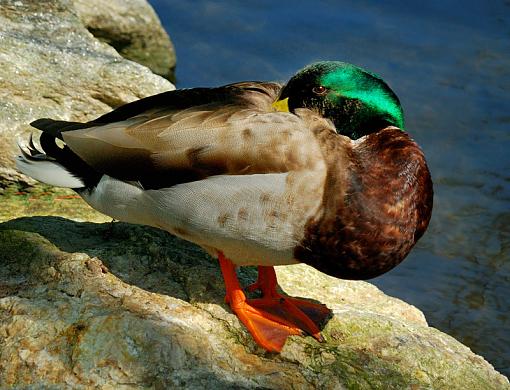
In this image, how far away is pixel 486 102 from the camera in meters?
7.28

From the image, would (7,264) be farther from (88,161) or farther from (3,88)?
(3,88)

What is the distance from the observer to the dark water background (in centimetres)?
555

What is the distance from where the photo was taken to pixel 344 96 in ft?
11.5

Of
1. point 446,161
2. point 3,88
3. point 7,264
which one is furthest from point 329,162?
point 446,161

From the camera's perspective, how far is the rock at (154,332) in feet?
10.0

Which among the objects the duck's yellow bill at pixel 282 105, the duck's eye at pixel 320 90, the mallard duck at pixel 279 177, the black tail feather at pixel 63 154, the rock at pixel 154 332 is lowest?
the rock at pixel 154 332

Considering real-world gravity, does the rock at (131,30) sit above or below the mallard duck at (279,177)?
below

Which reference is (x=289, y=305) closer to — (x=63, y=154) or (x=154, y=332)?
(x=154, y=332)

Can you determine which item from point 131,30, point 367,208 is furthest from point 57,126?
point 131,30

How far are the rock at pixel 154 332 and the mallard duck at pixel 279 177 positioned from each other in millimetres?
155

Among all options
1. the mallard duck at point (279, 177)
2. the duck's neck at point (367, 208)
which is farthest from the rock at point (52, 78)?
the duck's neck at point (367, 208)

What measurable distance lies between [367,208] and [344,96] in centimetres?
50

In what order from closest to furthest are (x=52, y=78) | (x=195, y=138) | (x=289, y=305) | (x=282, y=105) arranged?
→ (x=195, y=138) < (x=282, y=105) < (x=289, y=305) < (x=52, y=78)

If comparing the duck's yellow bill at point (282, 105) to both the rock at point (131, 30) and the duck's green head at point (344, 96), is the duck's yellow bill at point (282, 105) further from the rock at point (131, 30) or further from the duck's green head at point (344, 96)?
the rock at point (131, 30)
